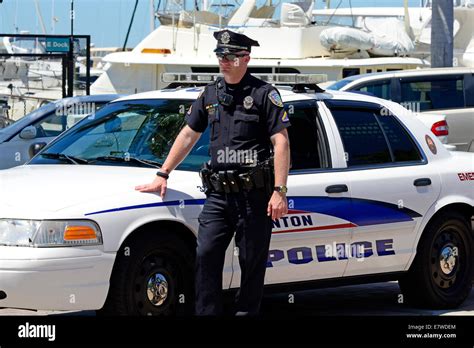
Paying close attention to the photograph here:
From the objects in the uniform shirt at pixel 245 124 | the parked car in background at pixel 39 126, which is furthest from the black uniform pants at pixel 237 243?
the parked car in background at pixel 39 126

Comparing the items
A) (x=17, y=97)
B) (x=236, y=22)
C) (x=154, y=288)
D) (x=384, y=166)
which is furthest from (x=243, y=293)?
(x=236, y=22)

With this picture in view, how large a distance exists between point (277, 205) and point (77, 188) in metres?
1.21

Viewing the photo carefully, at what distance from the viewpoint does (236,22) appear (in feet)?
97.0

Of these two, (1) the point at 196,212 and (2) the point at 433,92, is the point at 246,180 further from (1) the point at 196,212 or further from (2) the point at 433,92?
(2) the point at 433,92

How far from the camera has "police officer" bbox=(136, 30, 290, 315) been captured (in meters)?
6.62

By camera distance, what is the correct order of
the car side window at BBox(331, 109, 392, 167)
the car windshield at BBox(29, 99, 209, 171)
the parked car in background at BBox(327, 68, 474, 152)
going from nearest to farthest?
the car windshield at BBox(29, 99, 209, 171), the car side window at BBox(331, 109, 392, 167), the parked car in background at BBox(327, 68, 474, 152)

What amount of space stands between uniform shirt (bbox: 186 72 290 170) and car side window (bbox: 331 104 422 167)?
4.71 ft

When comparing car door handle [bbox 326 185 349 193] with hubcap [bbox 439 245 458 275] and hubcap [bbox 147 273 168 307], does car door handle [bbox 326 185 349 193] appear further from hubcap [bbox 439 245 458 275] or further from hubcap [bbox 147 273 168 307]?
hubcap [bbox 147 273 168 307]

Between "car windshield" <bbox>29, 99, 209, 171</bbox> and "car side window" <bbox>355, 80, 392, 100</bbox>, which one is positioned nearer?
"car windshield" <bbox>29, 99, 209, 171</bbox>

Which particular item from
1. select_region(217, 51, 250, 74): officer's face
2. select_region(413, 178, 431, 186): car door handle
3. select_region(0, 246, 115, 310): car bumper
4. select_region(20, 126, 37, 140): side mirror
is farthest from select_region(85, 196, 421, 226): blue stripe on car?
select_region(20, 126, 37, 140): side mirror

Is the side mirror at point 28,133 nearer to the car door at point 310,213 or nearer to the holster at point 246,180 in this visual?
the car door at point 310,213

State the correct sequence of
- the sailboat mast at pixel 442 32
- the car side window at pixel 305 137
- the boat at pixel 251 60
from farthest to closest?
the boat at pixel 251 60, the sailboat mast at pixel 442 32, the car side window at pixel 305 137

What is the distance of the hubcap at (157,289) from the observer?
273 inches

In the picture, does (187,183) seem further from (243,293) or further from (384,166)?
(384,166)
